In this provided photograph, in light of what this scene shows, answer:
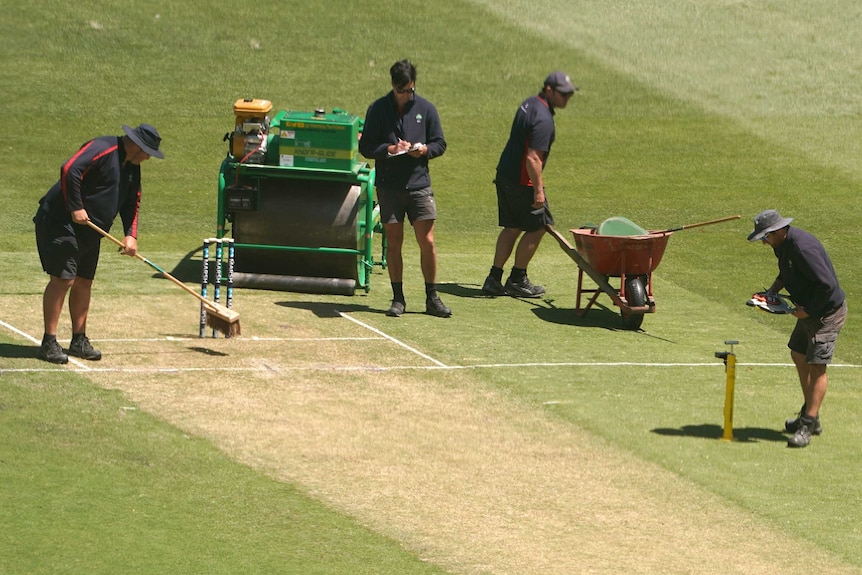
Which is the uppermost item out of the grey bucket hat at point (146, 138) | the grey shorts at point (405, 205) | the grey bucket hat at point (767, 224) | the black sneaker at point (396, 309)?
the grey bucket hat at point (146, 138)

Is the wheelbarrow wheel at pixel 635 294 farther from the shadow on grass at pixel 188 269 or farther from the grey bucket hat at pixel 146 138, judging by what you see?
the grey bucket hat at pixel 146 138

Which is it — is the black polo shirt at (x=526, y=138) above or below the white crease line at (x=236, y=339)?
above

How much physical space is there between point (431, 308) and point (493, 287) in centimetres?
134

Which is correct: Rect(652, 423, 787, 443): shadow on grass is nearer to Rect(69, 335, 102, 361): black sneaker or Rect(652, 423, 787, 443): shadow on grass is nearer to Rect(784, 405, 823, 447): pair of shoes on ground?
Rect(784, 405, 823, 447): pair of shoes on ground

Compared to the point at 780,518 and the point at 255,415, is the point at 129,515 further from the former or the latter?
the point at 780,518

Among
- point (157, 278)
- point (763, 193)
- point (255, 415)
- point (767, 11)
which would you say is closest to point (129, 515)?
point (255, 415)

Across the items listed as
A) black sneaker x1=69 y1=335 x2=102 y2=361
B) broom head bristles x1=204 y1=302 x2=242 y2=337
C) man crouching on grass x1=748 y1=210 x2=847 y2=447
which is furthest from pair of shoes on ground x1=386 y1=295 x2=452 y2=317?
man crouching on grass x1=748 y1=210 x2=847 y2=447

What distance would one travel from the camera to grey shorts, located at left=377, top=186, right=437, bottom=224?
545 inches

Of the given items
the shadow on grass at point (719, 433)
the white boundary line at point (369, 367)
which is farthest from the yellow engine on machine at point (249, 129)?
the shadow on grass at point (719, 433)

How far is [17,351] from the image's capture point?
11922 mm

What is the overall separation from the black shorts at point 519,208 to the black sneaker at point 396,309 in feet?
5.75

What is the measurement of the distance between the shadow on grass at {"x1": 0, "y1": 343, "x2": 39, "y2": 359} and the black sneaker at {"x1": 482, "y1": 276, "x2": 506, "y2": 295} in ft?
16.8

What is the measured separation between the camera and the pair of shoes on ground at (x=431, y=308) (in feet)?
46.1

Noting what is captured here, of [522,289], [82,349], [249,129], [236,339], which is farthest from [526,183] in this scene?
[82,349]
